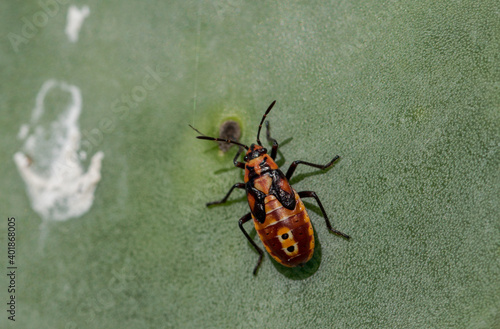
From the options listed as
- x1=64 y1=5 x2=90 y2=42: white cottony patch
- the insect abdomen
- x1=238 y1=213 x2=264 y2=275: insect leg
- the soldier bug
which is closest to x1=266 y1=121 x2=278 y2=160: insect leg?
the soldier bug

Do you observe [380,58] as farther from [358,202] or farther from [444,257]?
[444,257]

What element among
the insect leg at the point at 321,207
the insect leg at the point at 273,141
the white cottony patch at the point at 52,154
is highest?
the insect leg at the point at 273,141

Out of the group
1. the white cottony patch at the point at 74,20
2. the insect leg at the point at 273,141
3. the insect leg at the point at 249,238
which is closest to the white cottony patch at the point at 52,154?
the white cottony patch at the point at 74,20

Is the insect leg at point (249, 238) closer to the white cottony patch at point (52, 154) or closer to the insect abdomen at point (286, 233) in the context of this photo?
the insect abdomen at point (286, 233)

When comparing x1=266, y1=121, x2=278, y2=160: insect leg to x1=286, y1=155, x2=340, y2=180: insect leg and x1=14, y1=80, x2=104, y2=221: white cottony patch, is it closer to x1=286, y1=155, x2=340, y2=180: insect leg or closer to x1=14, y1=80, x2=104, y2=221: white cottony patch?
x1=286, y1=155, x2=340, y2=180: insect leg

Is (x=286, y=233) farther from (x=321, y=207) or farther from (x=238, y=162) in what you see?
(x=238, y=162)

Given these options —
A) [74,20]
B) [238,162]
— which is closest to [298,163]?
[238,162]
